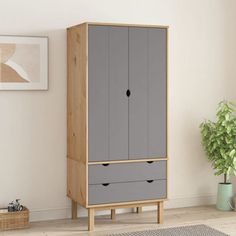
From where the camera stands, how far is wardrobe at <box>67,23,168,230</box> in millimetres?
4348

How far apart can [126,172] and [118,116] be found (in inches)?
18.5

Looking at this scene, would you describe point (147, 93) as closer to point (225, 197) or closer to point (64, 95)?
point (64, 95)

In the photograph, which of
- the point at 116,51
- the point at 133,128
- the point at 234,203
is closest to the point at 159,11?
the point at 116,51

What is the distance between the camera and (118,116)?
444 cm

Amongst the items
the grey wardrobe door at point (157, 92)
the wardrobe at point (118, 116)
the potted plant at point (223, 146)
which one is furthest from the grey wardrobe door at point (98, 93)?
the potted plant at point (223, 146)

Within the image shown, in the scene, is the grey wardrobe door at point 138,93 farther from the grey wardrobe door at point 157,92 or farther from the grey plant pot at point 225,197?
the grey plant pot at point 225,197

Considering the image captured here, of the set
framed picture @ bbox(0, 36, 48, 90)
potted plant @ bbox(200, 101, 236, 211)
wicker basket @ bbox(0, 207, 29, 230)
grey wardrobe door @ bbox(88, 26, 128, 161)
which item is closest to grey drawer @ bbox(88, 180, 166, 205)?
grey wardrobe door @ bbox(88, 26, 128, 161)

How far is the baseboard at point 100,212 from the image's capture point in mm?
4738

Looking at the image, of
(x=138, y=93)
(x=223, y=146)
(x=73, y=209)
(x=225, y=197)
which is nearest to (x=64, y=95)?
(x=138, y=93)

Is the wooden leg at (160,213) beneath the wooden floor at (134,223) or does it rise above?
above

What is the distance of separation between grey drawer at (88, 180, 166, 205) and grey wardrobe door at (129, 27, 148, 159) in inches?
9.9

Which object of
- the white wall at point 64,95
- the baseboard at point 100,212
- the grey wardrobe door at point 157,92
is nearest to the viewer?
the grey wardrobe door at point 157,92

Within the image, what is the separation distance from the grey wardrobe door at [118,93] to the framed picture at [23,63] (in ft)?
2.11

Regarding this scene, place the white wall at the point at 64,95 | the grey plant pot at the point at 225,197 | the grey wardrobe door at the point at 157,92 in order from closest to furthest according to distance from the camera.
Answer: the grey wardrobe door at the point at 157,92
the white wall at the point at 64,95
the grey plant pot at the point at 225,197
